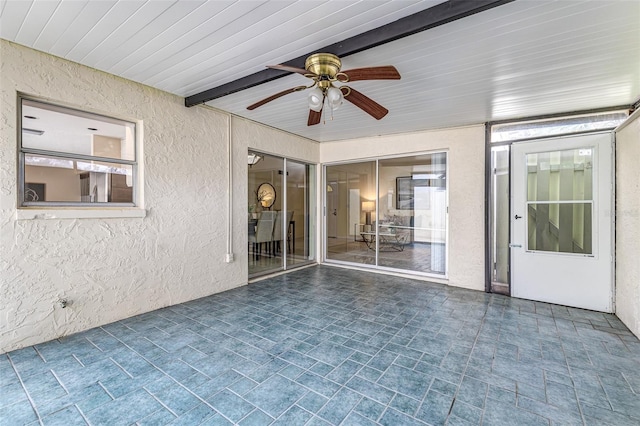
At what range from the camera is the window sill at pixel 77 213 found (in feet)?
8.18

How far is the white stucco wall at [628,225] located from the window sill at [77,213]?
531cm

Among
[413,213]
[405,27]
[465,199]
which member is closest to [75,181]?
[405,27]

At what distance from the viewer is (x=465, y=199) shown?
174 inches

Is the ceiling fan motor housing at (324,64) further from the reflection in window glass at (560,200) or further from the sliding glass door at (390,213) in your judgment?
the reflection in window glass at (560,200)

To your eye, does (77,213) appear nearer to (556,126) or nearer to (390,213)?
(390,213)

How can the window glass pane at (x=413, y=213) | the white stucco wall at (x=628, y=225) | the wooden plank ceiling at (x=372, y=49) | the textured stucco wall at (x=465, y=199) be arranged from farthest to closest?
the window glass pane at (x=413, y=213), the textured stucco wall at (x=465, y=199), the white stucco wall at (x=628, y=225), the wooden plank ceiling at (x=372, y=49)

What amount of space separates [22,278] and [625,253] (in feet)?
19.9

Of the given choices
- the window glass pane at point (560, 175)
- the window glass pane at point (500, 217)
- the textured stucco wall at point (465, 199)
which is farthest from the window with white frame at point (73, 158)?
the window glass pane at point (560, 175)

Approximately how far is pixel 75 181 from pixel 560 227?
5.80 meters

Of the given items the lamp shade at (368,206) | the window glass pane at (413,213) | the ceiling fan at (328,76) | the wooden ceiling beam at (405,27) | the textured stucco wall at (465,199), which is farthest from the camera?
the lamp shade at (368,206)

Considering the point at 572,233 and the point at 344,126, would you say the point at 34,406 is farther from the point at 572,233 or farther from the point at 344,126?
the point at 572,233

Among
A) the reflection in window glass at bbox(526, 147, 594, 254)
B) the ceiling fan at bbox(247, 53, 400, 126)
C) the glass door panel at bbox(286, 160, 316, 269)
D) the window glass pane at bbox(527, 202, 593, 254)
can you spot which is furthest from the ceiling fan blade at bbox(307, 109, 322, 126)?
the window glass pane at bbox(527, 202, 593, 254)

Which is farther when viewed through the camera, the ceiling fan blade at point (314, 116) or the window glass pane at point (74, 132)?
the ceiling fan blade at point (314, 116)

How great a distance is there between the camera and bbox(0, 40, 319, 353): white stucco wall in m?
2.43
